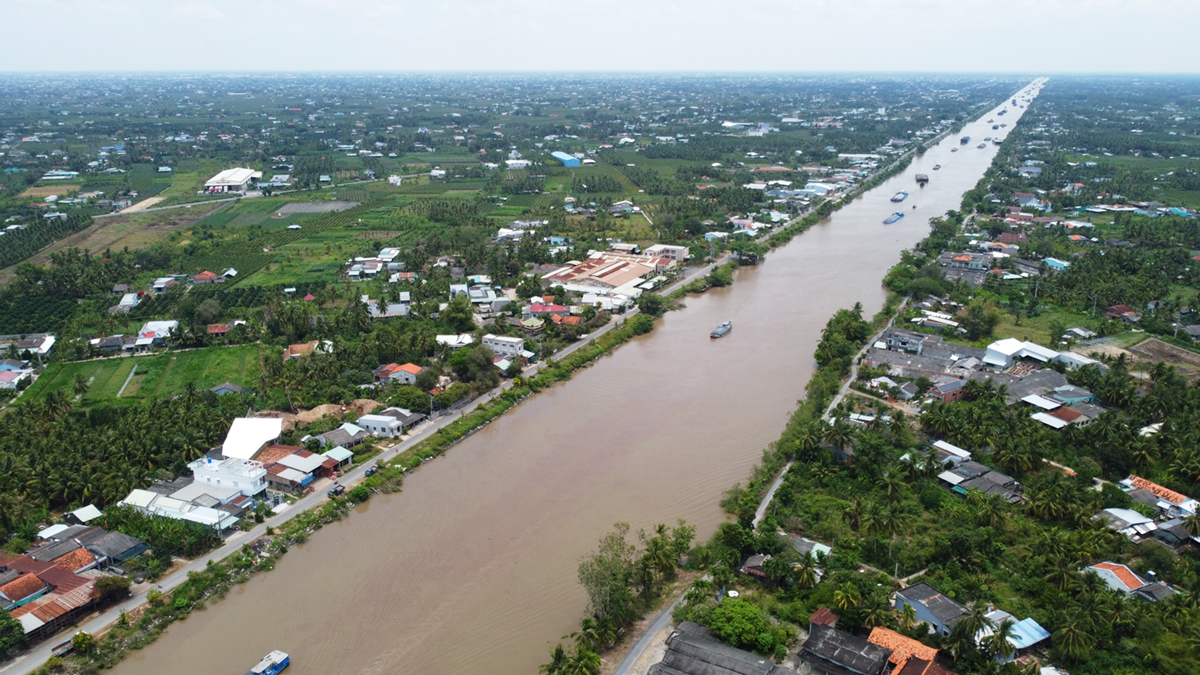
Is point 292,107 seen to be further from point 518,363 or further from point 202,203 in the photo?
point 518,363

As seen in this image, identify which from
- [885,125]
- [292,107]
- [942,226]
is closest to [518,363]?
[942,226]

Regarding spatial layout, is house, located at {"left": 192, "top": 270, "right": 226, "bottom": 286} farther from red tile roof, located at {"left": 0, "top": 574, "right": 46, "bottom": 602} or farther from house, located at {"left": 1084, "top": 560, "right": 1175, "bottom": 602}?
house, located at {"left": 1084, "top": 560, "right": 1175, "bottom": 602}

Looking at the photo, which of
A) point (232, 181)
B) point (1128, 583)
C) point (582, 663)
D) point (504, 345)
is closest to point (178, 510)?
point (582, 663)

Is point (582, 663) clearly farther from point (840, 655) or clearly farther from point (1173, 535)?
point (1173, 535)

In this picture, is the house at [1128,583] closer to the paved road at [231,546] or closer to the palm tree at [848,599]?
the palm tree at [848,599]

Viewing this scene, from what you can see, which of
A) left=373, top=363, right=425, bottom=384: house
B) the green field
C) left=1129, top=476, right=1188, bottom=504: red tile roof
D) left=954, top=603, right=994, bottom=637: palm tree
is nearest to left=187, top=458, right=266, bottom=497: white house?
the green field

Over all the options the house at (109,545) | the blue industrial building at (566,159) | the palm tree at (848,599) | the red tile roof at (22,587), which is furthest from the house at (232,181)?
the palm tree at (848,599)
